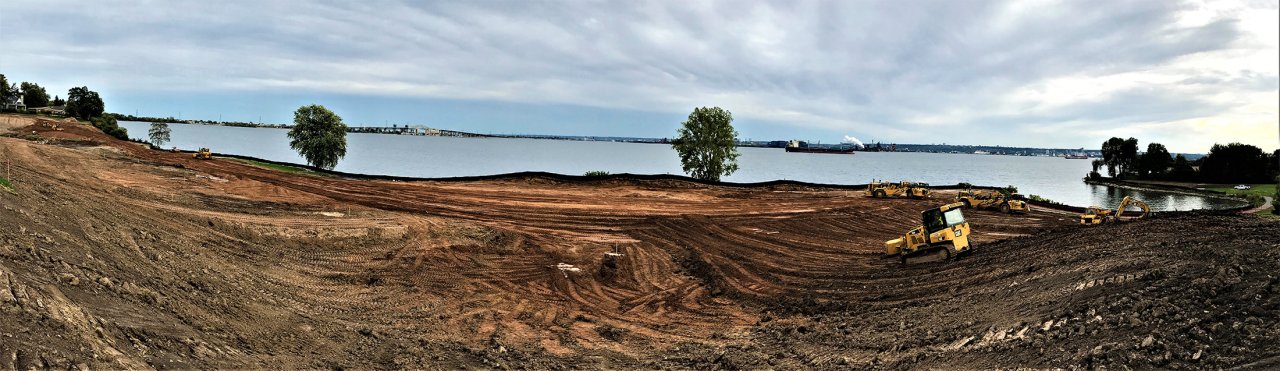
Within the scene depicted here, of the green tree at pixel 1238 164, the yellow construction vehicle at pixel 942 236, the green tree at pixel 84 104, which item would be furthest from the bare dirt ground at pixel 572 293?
the green tree at pixel 84 104

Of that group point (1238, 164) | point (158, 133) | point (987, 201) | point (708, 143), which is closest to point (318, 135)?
point (708, 143)

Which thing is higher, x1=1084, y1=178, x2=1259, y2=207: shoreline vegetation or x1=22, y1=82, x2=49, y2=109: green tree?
x1=22, y1=82, x2=49, y2=109: green tree

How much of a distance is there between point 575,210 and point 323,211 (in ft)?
41.9

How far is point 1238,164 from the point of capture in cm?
9562

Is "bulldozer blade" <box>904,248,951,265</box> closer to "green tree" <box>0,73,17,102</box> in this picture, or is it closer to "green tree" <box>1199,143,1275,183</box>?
"green tree" <box>1199,143,1275,183</box>

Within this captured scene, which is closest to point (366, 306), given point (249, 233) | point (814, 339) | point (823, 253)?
point (249, 233)

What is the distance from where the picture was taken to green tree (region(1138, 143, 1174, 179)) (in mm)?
110125

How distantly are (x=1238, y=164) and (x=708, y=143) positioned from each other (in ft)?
305

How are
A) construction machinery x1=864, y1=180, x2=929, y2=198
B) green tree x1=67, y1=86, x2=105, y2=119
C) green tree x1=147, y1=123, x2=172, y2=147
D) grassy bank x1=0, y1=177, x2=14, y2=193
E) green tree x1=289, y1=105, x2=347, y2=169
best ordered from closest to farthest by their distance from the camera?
grassy bank x1=0, y1=177, x2=14, y2=193 → construction machinery x1=864, y1=180, x2=929, y2=198 → green tree x1=289, y1=105, x2=347, y2=169 → green tree x1=147, y1=123, x2=172, y2=147 → green tree x1=67, y1=86, x2=105, y2=119

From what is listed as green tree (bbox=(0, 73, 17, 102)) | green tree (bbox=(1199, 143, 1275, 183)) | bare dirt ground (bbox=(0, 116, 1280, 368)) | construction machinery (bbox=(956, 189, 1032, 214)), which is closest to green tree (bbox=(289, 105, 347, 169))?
bare dirt ground (bbox=(0, 116, 1280, 368))

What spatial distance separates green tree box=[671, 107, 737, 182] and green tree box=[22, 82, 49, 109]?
6489 inches

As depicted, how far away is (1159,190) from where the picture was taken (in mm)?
94812

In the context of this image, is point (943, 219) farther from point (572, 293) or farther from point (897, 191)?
point (897, 191)

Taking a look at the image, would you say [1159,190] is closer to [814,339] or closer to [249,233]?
[814,339]
